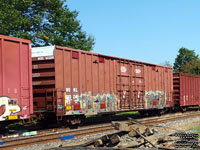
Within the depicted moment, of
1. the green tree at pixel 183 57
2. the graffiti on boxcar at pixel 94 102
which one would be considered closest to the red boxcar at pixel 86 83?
the graffiti on boxcar at pixel 94 102

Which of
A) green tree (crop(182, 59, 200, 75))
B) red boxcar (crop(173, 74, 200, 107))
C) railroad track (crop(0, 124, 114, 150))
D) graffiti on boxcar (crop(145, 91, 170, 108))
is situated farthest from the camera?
green tree (crop(182, 59, 200, 75))

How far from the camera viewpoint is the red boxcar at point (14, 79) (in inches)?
405

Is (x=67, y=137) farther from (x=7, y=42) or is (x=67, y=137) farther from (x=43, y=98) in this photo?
(x=7, y=42)

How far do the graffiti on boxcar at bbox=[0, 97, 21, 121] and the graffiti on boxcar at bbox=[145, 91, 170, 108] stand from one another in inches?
429

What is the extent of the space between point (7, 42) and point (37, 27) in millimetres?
16516

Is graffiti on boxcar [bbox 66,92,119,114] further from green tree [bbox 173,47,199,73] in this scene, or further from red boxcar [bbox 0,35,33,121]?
green tree [bbox 173,47,199,73]

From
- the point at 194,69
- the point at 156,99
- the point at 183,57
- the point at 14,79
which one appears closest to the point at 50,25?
the point at 156,99

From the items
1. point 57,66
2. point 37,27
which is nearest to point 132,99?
point 57,66

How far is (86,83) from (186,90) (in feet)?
44.6

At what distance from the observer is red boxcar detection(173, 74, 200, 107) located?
80.1 ft

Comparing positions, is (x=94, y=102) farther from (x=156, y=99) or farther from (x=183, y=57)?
(x=183, y=57)

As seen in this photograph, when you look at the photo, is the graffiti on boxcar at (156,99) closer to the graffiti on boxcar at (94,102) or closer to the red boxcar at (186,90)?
the red boxcar at (186,90)

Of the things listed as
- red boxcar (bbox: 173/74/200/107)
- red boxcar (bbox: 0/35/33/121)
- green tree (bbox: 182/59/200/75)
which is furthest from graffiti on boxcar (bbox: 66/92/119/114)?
green tree (bbox: 182/59/200/75)

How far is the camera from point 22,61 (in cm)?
1105
